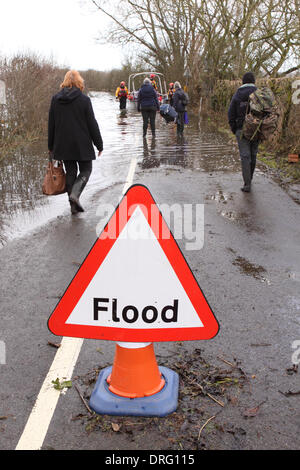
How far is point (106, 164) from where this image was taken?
39.9 feet

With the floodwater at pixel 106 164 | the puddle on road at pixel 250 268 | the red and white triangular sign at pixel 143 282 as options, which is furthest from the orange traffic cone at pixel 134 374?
the floodwater at pixel 106 164

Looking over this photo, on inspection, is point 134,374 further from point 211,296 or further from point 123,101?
point 123,101

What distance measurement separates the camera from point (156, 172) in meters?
11.0

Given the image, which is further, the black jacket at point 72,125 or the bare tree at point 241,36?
the bare tree at point 241,36

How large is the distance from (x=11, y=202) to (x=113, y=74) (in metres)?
Answer: 72.8

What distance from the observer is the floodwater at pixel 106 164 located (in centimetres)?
760

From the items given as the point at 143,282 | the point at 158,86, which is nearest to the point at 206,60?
the point at 158,86

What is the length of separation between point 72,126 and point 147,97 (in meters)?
9.36

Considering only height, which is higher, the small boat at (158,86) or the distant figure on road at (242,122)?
the small boat at (158,86)

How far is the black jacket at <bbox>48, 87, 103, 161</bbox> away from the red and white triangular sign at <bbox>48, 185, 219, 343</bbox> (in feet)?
15.1

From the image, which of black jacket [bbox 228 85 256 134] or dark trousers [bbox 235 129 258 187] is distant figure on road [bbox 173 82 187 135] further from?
dark trousers [bbox 235 129 258 187]

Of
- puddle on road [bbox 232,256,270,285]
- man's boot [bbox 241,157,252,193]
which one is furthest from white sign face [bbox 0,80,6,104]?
puddle on road [bbox 232,256,270,285]

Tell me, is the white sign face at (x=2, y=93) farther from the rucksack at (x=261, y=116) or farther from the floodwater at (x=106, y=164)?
the rucksack at (x=261, y=116)

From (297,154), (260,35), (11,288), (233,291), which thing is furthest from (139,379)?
(260,35)
